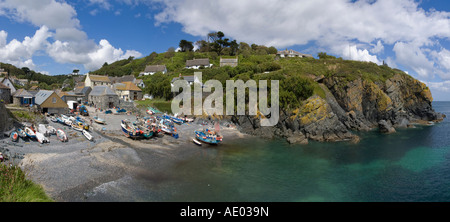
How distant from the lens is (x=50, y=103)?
123 feet

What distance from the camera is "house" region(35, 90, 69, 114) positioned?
3716 cm

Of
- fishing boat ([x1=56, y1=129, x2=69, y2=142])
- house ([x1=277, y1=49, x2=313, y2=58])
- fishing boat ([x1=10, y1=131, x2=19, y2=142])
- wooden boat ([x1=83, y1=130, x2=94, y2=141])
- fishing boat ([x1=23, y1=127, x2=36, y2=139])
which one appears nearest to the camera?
fishing boat ([x1=10, y1=131, x2=19, y2=142])

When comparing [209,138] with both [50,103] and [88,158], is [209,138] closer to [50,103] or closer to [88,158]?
[88,158]

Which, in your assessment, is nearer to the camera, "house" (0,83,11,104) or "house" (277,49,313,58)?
"house" (0,83,11,104)

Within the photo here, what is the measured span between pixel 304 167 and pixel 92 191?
21573mm

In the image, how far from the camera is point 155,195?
17844mm

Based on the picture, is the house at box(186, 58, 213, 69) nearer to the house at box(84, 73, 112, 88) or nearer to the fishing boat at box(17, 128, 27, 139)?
the house at box(84, 73, 112, 88)

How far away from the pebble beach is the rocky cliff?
16853 mm

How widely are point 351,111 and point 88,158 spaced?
5223cm

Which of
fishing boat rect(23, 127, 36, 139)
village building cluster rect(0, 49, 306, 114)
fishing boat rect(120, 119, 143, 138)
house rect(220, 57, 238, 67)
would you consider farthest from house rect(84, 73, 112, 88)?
fishing boat rect(23, 127, 36, 139)

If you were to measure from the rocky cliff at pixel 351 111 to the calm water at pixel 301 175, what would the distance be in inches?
231

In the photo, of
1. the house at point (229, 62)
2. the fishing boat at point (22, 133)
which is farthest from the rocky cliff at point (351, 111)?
the house at point (229, 62)

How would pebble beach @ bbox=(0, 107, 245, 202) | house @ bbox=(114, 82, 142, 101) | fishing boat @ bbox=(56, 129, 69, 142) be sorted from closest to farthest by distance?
pebble beach @ bbox=(0, 107, 245, 202) < fishing boat @ bbox=(56, 129, 69, 142) < house @ bbox=(114, 82, 142, 101)

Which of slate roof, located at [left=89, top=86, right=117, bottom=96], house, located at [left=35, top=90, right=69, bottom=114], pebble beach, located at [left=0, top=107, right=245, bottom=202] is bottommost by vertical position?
pebble beach, located at [left=0, top=107, right=245, bottom=202]
